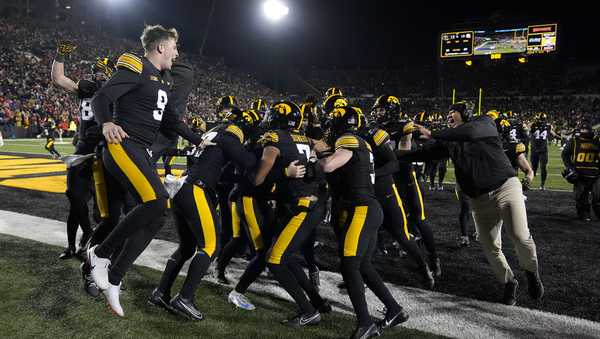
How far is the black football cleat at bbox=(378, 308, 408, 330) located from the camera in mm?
3422

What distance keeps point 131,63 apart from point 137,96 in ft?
0.77

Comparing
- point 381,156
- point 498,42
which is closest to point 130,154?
point 381,156

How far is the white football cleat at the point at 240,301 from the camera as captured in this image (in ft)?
12.4

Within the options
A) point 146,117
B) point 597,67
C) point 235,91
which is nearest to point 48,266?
point 146,117

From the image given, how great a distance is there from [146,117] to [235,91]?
1830 inches

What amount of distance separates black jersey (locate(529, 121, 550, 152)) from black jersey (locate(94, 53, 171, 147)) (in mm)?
10573

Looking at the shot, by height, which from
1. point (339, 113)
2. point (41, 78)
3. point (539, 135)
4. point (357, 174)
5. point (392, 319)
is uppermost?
point (41, 78)

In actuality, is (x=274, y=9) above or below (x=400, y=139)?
above

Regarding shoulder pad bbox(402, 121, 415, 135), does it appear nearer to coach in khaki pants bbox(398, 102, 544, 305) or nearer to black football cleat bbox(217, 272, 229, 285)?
coach in khaki pants bbox(398, 102, 544, 305)

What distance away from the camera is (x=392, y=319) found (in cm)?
343

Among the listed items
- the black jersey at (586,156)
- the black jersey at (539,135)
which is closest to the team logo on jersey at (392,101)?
the black jersey at (586,156)

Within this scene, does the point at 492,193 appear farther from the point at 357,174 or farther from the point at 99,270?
the point at 99,270

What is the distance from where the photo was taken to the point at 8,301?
145 inches

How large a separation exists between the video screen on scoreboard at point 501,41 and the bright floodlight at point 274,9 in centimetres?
1203
